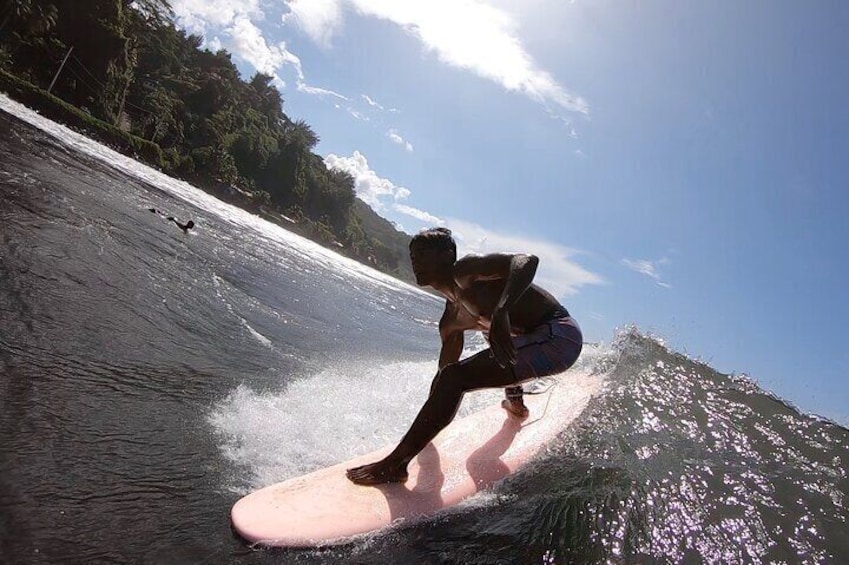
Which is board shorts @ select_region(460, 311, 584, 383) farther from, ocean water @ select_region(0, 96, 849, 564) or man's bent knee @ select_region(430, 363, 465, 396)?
ocean water @ select_region(0, 96, 849, 564)

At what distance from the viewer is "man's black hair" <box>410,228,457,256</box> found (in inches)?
137

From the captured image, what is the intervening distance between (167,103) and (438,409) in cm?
6873

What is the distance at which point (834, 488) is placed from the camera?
14.1 feet

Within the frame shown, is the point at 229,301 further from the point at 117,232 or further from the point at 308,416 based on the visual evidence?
the point at 308,416

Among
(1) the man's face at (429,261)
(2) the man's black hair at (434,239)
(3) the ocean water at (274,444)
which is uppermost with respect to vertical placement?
(2) the man's black hair at (434,239)

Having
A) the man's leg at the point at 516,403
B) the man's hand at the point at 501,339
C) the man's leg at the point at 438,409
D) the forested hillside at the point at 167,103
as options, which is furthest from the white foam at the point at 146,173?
the man's hand at the point at 501,339

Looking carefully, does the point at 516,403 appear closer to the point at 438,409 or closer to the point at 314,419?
the point at 314,419

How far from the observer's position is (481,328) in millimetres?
4199

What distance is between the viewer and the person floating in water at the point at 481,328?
10.5 ft

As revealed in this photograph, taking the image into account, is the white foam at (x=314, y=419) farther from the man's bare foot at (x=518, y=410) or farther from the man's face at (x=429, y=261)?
the man's face at (x=429, y=261)

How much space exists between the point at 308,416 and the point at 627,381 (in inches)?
163

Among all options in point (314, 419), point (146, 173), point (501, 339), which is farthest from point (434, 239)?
point (146, 173)

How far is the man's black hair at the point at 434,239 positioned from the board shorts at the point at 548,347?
0.94 metres

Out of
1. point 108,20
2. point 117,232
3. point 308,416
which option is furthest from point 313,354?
point 108,20
